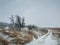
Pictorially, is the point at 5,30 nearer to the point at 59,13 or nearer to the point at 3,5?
the point at 3,5

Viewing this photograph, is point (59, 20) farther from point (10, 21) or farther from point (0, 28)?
point (0, 28)

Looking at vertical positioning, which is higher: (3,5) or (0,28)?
(3,5)

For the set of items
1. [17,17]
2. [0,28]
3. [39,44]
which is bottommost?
[39,44]

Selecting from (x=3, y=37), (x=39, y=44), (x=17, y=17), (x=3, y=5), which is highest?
(x=3, y=5)

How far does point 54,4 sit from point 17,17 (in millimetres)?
703

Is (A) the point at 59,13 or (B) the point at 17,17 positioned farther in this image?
(A) the point at 59,13

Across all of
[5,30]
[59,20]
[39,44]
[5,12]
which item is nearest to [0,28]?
[5,30]

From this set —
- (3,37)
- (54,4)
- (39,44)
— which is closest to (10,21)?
(3,37)

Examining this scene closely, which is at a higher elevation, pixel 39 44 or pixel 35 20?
pixel 35 20

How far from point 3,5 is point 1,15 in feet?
0.58

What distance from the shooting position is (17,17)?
7.18 feet

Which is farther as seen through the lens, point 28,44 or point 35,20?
point 35,20

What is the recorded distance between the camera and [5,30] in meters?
2.12

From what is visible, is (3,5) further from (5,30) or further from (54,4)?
(54,4)
